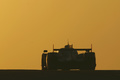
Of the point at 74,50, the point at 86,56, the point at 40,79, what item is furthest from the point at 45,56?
the point at 40,79

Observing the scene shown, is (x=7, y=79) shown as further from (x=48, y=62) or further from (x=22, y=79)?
(x=48, y=62)

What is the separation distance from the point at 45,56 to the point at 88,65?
5.69m

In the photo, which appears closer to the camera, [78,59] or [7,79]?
[7,79]

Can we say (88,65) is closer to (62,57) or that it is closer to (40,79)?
(62,57)

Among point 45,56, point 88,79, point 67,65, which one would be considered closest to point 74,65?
point 67,65

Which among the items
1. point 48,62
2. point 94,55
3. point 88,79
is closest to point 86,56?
point 94,55

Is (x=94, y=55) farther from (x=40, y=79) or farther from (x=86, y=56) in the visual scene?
(x=40, y=79)

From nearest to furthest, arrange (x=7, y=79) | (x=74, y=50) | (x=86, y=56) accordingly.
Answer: (x=7, y=79), (x=86, y=56), (x=74, y=50)

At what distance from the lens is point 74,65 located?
125ft

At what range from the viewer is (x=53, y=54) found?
37.9m

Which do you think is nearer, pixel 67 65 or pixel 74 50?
pixel 67 65

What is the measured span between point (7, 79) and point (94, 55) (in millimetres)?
22638

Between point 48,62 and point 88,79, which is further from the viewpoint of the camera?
point 48,62

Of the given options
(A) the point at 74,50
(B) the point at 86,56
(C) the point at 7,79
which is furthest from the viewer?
(A) the point at 74,50
